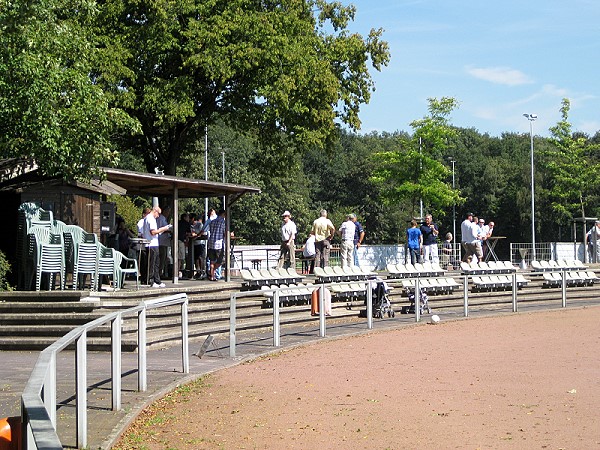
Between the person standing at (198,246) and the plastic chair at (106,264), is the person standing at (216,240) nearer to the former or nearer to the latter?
the person standing at (198,246)

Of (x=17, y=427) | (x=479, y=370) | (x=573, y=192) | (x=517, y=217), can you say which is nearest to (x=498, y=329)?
(x=479, y=370)

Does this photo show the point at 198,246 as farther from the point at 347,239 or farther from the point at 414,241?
the point at 414,241

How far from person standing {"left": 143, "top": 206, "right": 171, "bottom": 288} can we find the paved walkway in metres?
3.12

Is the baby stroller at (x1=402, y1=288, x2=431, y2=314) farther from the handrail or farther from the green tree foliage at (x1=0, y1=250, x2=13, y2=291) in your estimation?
the handrail

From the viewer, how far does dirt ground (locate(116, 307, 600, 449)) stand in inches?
345

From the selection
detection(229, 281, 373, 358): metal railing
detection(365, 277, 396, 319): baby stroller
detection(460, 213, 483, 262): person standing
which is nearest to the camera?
detection(229, 281, 373, 358): metal railing

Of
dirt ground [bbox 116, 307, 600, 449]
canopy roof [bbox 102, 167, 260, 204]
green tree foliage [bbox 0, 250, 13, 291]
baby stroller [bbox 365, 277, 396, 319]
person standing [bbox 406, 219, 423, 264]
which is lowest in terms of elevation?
dirt ground [bbox 116, 307, 600, 449]

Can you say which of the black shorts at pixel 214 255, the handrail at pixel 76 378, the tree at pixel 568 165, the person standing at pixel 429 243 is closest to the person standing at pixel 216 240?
the black shorts at pixel 214 255

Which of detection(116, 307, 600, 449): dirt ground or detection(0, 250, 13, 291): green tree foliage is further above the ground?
detection(0, 250, 13, 291): green tree foliage

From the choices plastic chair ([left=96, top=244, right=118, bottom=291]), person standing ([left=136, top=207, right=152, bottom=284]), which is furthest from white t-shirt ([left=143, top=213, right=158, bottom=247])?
plastic chair ([left=96, top=244, right=118, bottom=291])

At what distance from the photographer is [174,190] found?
23.1 m

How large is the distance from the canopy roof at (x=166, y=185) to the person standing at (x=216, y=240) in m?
0.74

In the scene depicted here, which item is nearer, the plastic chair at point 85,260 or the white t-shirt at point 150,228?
the plastic chair at point 85,260

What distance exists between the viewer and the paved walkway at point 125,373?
7.53 meters
